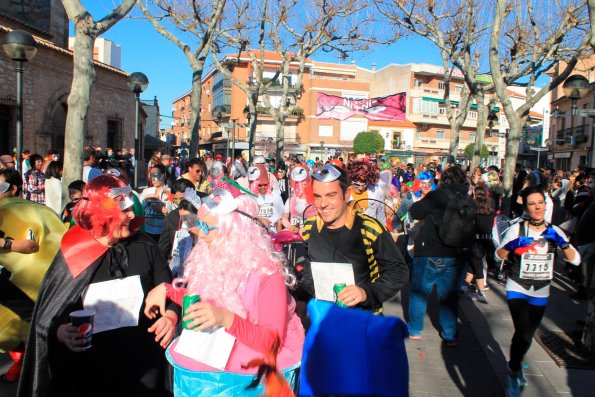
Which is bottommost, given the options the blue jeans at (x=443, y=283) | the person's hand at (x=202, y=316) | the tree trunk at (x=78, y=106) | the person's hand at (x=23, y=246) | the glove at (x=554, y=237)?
the blue jeans at (x=443, y=283)

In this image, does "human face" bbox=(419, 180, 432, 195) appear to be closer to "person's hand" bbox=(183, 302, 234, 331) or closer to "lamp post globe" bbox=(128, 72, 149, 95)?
"lamp post globe" bbox=(128, 72, 149, 95)

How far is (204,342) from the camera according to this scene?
2174 mm

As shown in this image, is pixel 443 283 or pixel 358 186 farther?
pixel 358 186

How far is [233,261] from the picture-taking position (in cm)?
218

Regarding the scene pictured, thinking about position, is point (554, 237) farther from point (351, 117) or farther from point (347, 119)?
point (351, 117)

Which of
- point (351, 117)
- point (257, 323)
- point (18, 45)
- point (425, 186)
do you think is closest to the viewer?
point (257, 323)

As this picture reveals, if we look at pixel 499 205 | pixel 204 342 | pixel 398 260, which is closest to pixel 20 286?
pixel 204 342

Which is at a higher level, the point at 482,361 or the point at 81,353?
the point at 81,353

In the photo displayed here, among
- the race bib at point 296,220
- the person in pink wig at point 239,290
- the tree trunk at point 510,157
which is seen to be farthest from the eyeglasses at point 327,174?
the tree trunk at point 510,157

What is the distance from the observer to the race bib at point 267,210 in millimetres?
6637

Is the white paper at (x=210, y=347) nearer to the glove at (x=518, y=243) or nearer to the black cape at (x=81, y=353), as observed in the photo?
the black cape at (x=81, y=353)

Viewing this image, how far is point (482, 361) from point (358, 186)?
2.25m

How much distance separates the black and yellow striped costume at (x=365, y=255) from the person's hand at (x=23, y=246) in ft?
6.59

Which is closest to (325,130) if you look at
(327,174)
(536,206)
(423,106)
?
(423,106)
